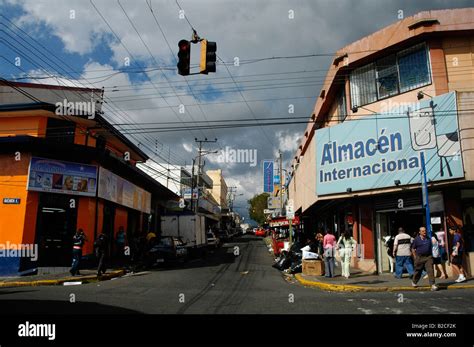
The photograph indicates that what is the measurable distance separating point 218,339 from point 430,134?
1149 cm

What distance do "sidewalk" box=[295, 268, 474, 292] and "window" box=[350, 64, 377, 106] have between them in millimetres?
7492

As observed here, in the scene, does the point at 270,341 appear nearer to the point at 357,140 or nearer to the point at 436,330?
the point at 436,330

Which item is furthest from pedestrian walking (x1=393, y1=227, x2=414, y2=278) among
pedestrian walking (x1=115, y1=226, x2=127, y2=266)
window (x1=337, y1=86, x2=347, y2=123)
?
pedestrian walking (x1=115, y1=226, x2=127, y2=266)

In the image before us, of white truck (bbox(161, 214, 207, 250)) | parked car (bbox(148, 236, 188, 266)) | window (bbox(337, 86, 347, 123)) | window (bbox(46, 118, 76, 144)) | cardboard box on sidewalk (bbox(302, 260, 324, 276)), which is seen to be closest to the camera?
cardboard box on sidewalk (bbox(302, 260, 324, 276))

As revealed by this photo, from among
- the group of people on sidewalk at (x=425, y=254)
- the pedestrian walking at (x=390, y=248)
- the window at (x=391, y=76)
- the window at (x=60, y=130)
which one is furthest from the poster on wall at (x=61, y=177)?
the group of people on sidewalk at (x=425, y=254)

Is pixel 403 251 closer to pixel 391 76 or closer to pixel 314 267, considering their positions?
pixel 314 267


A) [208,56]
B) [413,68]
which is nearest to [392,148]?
[413,68]

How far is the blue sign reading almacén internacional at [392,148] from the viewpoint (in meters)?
13.7

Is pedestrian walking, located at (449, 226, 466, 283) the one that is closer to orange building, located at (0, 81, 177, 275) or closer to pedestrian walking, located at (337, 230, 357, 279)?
pedestrian walking, located at (337, 230, 357, 279)

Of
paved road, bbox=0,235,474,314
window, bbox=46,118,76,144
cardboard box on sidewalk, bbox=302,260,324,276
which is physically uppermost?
window, bbox=46,118,76,144

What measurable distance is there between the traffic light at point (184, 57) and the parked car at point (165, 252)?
1178 centimetres

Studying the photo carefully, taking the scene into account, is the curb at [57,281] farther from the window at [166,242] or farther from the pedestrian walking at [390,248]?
the pedestrian walking at [390,248]

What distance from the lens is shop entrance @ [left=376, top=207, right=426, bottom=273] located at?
53.2 ft

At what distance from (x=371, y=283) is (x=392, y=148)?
522cm
